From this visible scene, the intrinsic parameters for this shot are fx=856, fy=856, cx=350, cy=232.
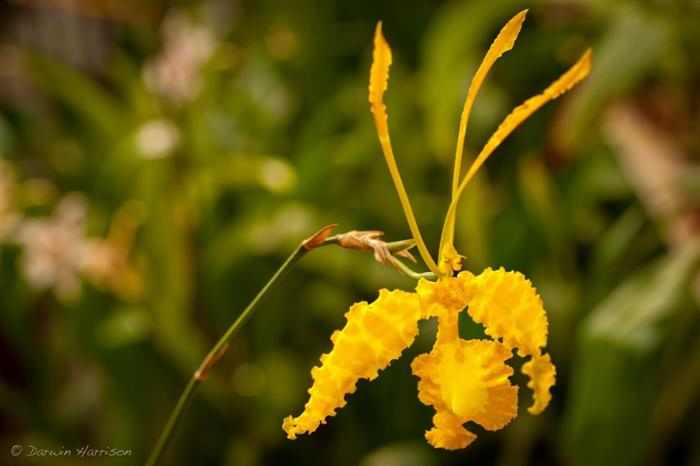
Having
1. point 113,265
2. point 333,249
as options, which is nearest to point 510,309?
point 333,249

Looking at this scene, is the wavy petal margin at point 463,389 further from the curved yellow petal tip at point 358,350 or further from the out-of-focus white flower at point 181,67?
the out-of-focus white flower at point 181,67

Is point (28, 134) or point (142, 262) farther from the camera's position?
point (28, 134)

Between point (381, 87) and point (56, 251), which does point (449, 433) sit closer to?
point (381, 87)

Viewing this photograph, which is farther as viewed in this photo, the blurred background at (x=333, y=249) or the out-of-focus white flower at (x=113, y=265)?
the out-of-focus white flower at (x=113, y=265)

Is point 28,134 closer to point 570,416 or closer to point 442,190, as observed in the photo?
point 442,190

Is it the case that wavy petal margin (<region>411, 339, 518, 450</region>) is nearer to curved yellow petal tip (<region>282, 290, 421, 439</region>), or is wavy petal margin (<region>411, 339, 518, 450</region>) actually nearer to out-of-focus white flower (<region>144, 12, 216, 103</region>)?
curved yellow petal tip (<region>282, 290, 421, 439</region>)

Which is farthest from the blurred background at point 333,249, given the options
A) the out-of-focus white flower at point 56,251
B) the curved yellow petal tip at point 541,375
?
the curved yellow petal tip at point 541,375

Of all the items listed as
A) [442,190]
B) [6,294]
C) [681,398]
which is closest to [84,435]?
[6,294]
